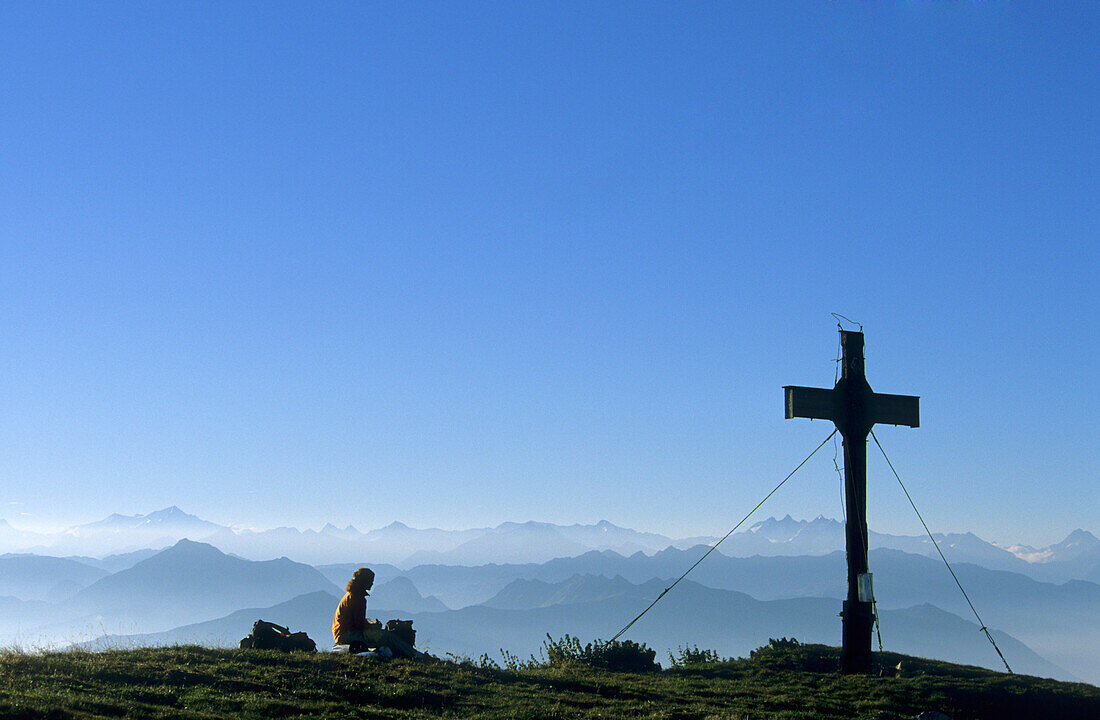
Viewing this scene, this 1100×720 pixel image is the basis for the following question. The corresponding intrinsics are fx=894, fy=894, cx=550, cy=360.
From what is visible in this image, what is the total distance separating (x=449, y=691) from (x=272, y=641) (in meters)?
5.13

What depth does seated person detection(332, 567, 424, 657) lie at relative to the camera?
16500mm

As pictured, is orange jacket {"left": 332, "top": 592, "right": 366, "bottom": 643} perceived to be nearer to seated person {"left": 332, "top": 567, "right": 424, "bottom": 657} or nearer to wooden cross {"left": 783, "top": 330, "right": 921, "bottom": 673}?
seated person {"left": 332, "top": 567, "right": 424, "bottom": 657}

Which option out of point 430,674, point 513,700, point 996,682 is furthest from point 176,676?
point 996,682

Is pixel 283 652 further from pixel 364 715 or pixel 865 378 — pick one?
pixel 865 378

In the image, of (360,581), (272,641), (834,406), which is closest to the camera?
(360,581)

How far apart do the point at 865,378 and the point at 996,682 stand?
6.95 metres

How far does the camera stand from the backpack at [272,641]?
1711 centimetres

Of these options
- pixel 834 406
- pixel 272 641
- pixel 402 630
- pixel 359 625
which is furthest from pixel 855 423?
pixel 272 641

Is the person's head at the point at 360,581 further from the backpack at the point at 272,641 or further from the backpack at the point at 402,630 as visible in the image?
the backpack at the point at 272,641

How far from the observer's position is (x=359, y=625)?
16719 millimetres

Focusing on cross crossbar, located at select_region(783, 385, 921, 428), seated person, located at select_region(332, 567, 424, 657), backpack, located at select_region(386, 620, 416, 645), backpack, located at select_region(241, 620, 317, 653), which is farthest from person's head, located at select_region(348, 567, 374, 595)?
cross crossbar, located at select_region(783, 385, 921, 428)

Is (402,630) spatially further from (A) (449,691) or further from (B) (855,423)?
Result: (B) (855,423)

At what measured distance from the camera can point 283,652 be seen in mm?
16391

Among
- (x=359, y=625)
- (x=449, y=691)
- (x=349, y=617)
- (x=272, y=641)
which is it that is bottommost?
(x=449, y=691)
